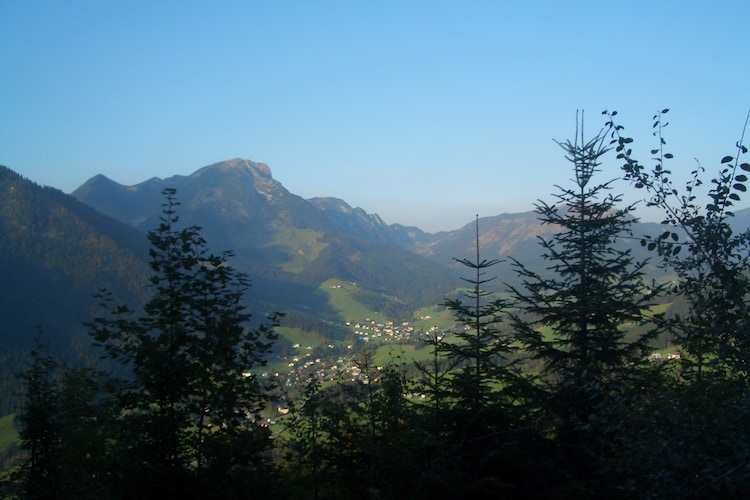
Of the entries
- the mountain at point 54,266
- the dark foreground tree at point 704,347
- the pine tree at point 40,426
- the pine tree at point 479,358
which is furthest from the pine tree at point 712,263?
the mountain at point 54,266

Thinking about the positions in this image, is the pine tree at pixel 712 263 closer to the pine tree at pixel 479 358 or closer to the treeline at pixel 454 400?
the treeline at pixel 454 400

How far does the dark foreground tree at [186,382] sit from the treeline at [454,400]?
31mm

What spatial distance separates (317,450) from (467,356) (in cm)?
371

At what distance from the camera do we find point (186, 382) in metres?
7.66

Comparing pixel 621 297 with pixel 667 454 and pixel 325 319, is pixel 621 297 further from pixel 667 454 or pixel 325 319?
pixel 325 319

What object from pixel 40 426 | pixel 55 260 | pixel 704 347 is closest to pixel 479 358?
pixel 704 347

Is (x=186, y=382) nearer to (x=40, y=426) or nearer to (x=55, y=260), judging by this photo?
(x=40, y=426)

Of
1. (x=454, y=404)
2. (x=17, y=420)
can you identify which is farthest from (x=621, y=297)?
(x=17, y=420)

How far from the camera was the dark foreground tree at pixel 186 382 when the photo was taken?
296 inches

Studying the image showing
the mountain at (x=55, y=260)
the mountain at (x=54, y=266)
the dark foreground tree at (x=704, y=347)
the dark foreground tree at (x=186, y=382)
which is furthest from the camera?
the mountain at (x=55, y=260)

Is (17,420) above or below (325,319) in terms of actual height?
above

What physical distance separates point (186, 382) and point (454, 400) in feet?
16.5

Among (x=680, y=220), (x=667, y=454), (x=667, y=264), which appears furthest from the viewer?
(x=667, y=264)

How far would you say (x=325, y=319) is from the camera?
573ft
